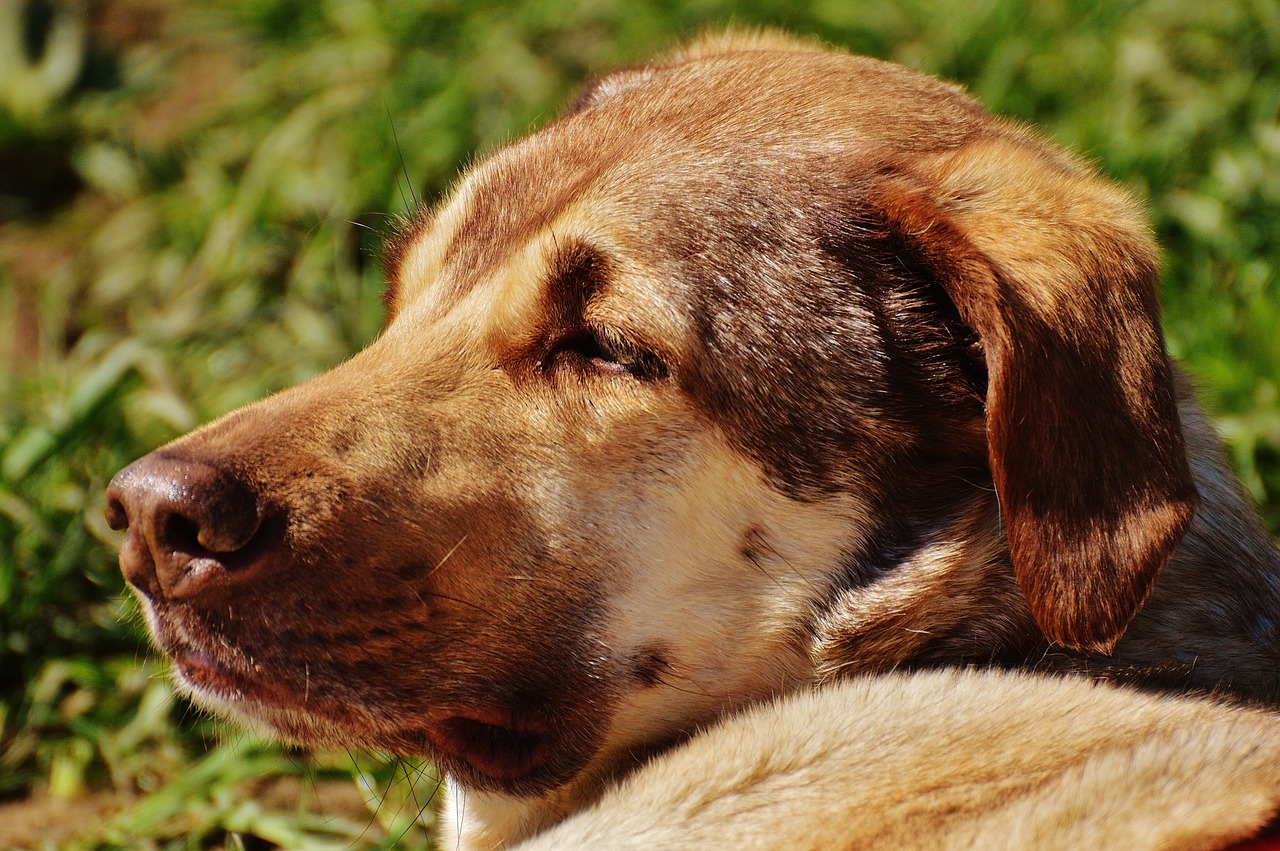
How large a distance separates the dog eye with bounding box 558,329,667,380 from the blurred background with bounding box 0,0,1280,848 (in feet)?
5.00

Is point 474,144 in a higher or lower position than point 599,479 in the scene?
lower

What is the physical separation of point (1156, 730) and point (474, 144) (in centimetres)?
489

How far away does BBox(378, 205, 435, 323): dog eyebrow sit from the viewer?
11.0 ft

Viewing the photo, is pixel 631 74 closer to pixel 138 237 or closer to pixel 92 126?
pixel 138 237

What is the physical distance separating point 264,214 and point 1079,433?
4.90m

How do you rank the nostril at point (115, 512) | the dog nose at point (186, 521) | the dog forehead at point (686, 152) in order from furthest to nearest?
the dog forehead at point (686, 152)
the nostril at point (115, 512)
the dog nose at point (186, 521)

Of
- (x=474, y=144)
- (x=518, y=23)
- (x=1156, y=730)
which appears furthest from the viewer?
(x=518, y=23)

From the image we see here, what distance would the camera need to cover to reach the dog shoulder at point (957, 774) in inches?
83.7

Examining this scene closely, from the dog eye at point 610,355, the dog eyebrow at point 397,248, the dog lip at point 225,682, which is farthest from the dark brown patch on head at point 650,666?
the dog eyebrow at point 397,248

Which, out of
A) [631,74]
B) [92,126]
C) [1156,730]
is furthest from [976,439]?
[92,126]

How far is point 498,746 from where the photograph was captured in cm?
271

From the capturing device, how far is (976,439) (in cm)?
272

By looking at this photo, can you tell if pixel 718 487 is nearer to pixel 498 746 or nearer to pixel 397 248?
pixel 498 746

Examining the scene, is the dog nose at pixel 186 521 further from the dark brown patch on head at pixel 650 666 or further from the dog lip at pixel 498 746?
the dark brown patch on head at pixel 650 666
